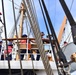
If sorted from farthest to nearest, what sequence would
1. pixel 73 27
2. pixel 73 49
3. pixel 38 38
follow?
pixel 73 49 → pixel 38 38 → pixel 73 27

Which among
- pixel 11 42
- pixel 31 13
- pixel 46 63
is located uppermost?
pixel 11 42

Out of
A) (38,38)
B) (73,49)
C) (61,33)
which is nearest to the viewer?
(38,38)

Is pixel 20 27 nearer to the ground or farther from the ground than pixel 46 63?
farther from the ground

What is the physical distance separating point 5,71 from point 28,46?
0.98 m

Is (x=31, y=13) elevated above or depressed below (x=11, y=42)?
below

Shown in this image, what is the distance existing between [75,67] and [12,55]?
168cm

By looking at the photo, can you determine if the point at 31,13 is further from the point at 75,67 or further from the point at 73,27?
the point at 75,67

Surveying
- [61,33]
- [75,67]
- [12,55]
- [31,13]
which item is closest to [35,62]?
[12,55]

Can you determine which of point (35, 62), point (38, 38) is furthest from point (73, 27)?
point (35, 62)

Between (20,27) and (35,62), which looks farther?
(20,27)

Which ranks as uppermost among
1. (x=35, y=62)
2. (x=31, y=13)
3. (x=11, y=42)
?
(x=11, y=42)

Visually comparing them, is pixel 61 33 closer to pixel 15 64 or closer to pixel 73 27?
pixel 15 64

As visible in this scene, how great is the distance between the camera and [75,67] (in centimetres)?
560

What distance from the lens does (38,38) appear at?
2.44 metres
